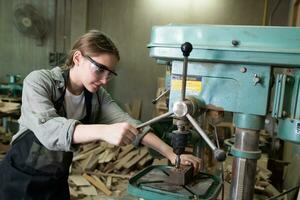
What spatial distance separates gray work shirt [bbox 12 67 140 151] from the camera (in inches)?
33.8

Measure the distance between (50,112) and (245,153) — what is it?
0.55m

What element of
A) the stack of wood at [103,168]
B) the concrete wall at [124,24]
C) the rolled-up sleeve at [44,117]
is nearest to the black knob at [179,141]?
the rolled-up sleeve at [44,117]

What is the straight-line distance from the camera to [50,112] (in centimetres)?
94

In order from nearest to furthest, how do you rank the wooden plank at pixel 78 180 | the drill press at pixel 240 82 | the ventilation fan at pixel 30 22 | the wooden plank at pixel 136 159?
the drill press at pixel 240 82 < the wooden plank at pixel 78 180 < the wooden plank at pixel 136 159 < the ventilation fan at pixel 30 22

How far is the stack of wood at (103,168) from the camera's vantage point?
2.81 m

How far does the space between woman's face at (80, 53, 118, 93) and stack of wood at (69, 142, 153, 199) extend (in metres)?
1.75

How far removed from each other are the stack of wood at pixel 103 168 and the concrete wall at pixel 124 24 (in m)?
Answer: 1.36

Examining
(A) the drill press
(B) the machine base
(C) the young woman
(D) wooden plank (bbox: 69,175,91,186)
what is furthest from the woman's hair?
(D) wooden plank (bbox: 69,175,91,186)

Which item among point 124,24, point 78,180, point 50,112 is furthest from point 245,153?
point 124,24

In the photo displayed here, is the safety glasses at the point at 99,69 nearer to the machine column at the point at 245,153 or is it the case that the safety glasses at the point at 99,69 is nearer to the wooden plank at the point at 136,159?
the machine column at the point at 245,153

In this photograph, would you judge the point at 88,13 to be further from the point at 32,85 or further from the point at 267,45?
the point at 267,45

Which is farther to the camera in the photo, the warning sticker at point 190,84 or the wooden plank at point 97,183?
the wooden plank at point 97,183

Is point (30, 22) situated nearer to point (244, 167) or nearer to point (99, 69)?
point (99, 69)

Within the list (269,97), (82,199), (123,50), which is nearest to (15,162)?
(269,97)
